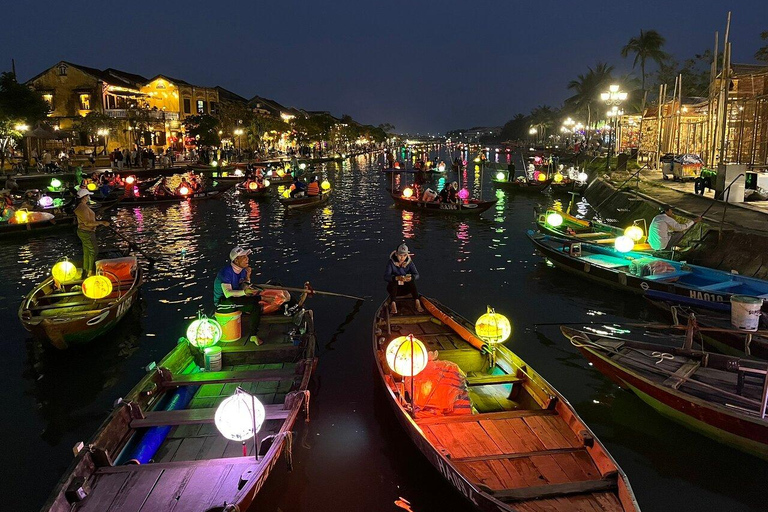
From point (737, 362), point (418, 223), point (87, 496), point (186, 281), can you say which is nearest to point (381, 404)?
point (87, 496)

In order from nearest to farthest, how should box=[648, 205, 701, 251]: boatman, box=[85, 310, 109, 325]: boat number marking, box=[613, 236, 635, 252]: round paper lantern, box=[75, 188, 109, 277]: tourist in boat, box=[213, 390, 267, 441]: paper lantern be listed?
1. box=[213, 390, 267, 441]: paper lantern
2. box=[85, 310, 109, 325]: boat number marking
3. box=[75, 188, 109, 277]: tourist in boat
4. box=[648, 205, 701, 251]: boatman
5. box=[613, 236, 635, 252]: round paper lantern

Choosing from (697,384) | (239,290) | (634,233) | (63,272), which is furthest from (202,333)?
(634,233)

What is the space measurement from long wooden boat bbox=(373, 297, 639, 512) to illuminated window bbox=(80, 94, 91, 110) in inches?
2448

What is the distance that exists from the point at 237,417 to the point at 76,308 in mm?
7650

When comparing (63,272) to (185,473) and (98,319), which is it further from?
(185,473)

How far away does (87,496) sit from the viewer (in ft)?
18.0

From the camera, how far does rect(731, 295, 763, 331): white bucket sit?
32.0ft

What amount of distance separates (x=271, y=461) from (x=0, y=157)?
46462mm

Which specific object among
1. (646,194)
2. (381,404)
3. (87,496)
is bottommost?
(381,404)

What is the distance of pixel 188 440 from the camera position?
6.91 m

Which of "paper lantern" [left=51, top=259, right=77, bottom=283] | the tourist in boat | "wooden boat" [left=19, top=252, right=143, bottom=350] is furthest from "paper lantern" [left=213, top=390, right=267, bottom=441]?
the tourist in boat

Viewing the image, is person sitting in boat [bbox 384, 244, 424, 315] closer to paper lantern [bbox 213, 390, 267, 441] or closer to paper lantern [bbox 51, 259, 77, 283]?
paper lantern [bbox 213, 390, 267, 441]

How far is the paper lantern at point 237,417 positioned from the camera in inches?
235

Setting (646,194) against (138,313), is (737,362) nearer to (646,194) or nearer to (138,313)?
(138,313)
